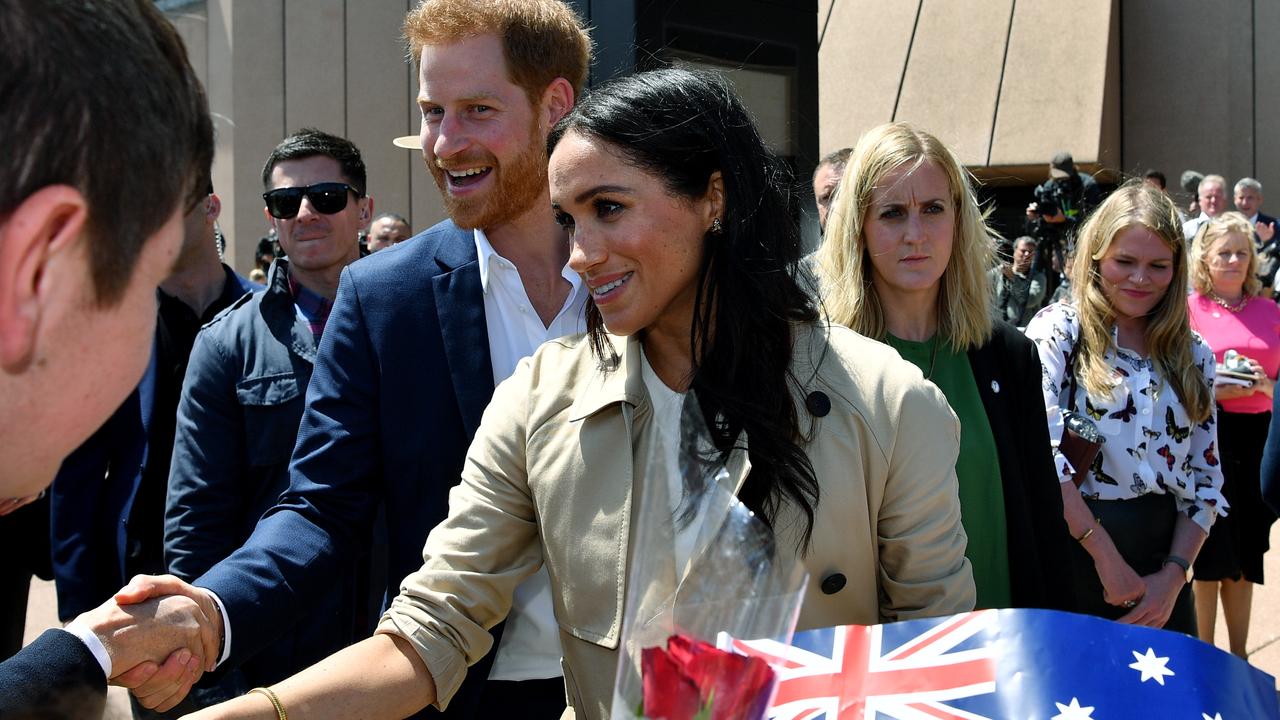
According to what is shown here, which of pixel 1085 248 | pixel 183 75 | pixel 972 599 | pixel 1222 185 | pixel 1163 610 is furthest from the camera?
pixel 1222 185

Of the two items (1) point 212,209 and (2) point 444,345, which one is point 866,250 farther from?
(1) point 212,209

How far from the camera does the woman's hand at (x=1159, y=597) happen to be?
386 cm

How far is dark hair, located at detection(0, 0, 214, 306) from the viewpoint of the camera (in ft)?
2.83

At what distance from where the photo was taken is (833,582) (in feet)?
6.32

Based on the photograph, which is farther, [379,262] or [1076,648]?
[379,262]

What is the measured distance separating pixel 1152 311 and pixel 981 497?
5.51 feet

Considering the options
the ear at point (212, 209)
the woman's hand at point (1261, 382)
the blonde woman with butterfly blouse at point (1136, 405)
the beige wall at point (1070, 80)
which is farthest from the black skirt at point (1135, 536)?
the beige wall at point (1070, 80)

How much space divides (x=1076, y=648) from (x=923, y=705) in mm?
202

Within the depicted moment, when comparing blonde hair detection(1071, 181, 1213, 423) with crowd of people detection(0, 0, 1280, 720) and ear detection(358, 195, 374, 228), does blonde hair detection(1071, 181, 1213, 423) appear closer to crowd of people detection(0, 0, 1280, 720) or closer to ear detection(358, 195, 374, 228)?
crowd of people detection(0, 0, 1280, 720)

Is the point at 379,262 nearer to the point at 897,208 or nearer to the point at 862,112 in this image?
the point at 897,208

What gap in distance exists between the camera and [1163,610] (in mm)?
3902

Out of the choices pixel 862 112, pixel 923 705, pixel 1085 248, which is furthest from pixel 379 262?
pixel 862 112

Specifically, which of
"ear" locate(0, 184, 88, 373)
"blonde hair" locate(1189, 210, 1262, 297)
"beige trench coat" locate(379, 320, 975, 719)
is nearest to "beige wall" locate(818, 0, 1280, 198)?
"blonde hair" locate(1189, 210, 1262, 297)

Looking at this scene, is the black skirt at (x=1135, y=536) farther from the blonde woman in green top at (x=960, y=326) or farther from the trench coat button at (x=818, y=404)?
the trench coat button at (x=818, y=404)
